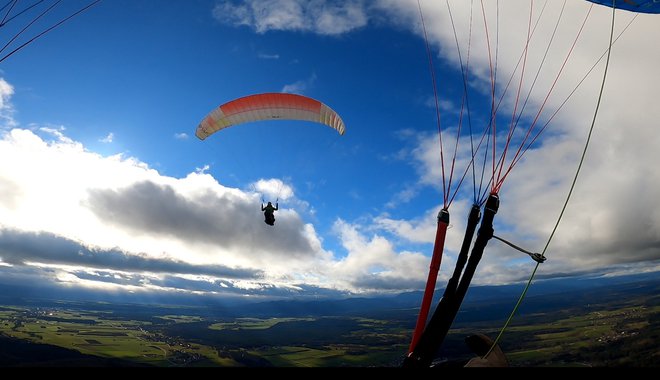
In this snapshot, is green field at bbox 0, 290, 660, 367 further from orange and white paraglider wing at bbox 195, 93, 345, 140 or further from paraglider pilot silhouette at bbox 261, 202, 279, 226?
orange and white paraglider wing at bbox 195, 93, 345, 140

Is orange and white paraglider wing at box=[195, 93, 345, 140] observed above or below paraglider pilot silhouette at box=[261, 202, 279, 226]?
above

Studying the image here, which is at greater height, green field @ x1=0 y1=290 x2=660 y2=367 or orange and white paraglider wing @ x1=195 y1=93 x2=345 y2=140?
orange and white paraglider wing @ x1=195 y1=93 x2=345 y2=140

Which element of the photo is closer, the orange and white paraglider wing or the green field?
the orange and white paraglider wing

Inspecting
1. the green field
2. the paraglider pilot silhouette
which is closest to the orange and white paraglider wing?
the paraglider pilot silhouette

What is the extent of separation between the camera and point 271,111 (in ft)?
67.8

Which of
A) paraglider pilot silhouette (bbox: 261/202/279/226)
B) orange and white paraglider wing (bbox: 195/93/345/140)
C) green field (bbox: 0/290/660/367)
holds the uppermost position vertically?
orange and white paraglider wing (bbox: 195/93/345/140)

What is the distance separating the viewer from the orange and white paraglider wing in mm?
20219

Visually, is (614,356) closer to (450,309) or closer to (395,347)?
(395,347)

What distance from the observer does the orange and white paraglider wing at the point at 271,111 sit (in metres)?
20.2

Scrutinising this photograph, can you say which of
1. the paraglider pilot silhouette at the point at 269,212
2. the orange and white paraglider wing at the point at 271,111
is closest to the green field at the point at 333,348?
the paraglider pilot silhouette at the point at 269,212

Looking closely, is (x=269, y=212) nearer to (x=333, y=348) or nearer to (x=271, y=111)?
(x=271, y=111)

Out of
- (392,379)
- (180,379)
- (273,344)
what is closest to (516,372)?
(392,379)

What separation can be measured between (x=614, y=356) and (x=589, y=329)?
79.3 metres

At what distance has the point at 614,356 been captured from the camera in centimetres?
13000
